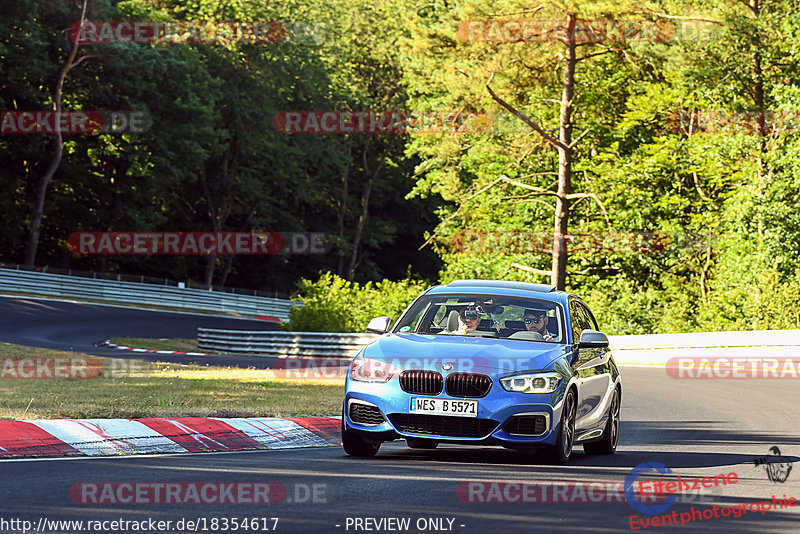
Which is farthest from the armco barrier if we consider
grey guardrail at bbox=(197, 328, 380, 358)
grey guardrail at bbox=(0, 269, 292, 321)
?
grey guardrail at bbox=(0, 269, 292, 321)

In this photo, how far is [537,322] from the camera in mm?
12180

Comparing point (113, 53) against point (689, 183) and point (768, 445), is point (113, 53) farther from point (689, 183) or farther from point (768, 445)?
point (768, 445)

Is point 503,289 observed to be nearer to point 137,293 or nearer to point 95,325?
point 95,325

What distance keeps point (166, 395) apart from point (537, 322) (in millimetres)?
6926

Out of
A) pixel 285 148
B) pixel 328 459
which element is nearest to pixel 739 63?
pixel 328 459

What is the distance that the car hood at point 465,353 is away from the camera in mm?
10859

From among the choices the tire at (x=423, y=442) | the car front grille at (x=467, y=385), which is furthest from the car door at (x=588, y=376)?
the tire at (x=423, y=442)

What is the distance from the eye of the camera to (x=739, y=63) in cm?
4319

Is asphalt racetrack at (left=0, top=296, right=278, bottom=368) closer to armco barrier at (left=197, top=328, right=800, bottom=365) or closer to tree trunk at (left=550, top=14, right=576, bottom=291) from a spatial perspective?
armco barrier at (left=197, top=328, right=800, bottom=365)

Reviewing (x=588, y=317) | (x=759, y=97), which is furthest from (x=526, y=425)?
(x=759, y=97)

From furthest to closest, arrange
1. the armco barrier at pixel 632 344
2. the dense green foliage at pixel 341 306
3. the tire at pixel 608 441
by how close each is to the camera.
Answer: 1. the dense green foliage at pixel 341 306
2. the armco barrier at pixel 632 344
3. the tire at pixel 608 441

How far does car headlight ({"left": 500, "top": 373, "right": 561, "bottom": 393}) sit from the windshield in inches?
36.9

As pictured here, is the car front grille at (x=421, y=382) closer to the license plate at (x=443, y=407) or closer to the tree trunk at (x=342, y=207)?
the license plate at (x=443, y=407)

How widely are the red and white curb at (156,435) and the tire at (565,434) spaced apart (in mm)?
3076
